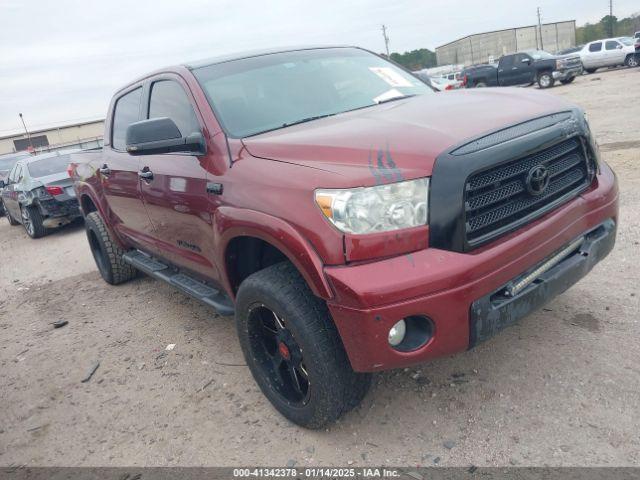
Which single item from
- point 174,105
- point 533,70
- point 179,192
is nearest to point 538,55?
point 533,70

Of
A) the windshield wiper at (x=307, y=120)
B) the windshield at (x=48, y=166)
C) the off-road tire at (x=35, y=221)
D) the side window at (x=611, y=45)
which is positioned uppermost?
the windshield wiper at (x=307, y=120)

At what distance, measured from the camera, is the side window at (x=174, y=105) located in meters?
3.26

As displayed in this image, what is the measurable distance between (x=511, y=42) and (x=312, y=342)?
256 feet

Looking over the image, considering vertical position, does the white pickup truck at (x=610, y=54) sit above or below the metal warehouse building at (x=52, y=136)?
below

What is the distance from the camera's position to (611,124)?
10125 millimetres

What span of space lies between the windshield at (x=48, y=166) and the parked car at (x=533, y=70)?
17.8 metres

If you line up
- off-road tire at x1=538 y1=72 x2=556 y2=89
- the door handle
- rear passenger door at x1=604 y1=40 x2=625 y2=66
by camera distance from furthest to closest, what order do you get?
rear passenger door at x1=604 y1=40 x2=625 y2=66 → off-road tire at x1=538 y1=72 x2=556 y2=89 → the door handle

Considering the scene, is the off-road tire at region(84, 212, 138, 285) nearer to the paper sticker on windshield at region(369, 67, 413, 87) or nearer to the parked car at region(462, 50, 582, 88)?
the paper sticker on windshield at region(369, 67, 413, 87)

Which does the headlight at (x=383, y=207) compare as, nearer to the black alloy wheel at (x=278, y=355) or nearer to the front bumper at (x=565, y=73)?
the black alloy wheel at (x=278, y=355)

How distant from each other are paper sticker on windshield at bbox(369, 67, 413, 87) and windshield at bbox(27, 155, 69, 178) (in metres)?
7.72

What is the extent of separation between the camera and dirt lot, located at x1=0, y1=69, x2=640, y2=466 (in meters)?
2.42

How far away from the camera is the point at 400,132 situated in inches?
93.1

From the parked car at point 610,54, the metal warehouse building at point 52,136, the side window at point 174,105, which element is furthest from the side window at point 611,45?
the metal warehouse building at point 52,136

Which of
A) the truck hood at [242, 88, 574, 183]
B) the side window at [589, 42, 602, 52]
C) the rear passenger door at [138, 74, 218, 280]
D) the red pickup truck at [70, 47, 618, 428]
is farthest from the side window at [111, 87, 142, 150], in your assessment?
the side window at [589, 42, 602, 52]
